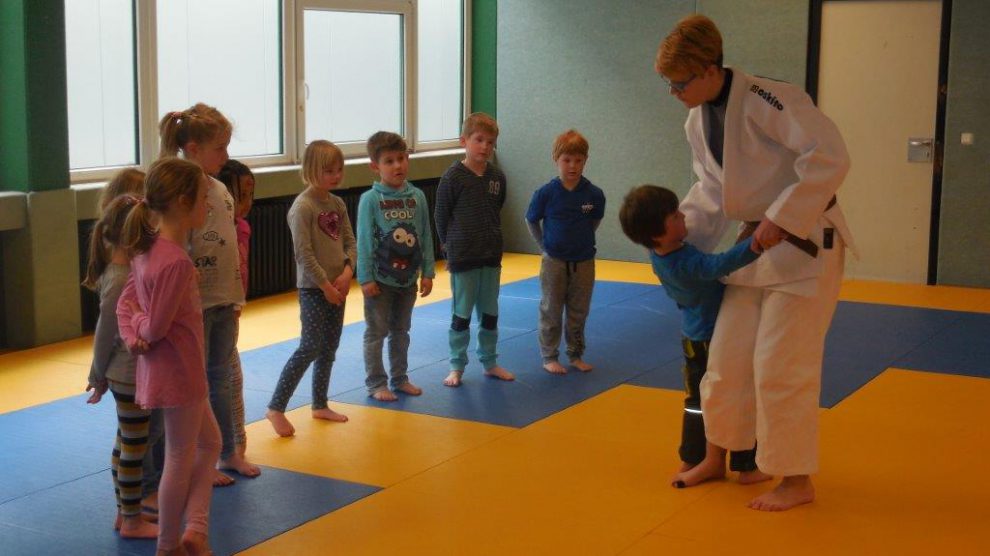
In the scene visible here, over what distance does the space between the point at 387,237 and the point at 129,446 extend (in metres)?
1.79

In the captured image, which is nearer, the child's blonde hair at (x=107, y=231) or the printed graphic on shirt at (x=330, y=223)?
the child's blonde hair at (x=107, y=231)

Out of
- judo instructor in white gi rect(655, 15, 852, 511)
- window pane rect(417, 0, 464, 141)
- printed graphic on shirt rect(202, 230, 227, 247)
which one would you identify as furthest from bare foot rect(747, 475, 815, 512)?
window pane rect(417, 0, 464, 141)

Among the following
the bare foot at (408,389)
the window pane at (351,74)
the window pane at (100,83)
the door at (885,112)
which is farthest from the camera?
the window pane at (351,74)

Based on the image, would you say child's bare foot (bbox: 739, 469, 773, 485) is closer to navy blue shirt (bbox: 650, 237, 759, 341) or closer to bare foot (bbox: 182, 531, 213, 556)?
navy blue shirt (bbox: 650, 237, 759, 341)

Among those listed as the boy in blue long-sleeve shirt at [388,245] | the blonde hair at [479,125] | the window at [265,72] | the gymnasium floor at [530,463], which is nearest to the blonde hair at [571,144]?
the blonde hair at [479,125]

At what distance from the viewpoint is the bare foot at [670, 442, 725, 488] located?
402 cm

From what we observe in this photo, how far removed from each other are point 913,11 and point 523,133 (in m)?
3.29

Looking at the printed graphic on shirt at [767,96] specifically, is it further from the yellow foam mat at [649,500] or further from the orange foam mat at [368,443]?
the orange foam mat at [368,443]

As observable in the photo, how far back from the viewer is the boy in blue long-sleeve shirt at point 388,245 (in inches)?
200

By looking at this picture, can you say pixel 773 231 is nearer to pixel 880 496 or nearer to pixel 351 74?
pixel 880 496

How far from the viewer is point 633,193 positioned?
12.6 feet

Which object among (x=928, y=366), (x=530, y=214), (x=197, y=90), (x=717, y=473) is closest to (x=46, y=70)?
(x=197, y=90)

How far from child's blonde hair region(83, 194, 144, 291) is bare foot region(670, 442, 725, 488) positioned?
6.43 feet

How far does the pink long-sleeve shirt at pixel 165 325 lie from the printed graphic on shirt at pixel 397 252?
182 cm
